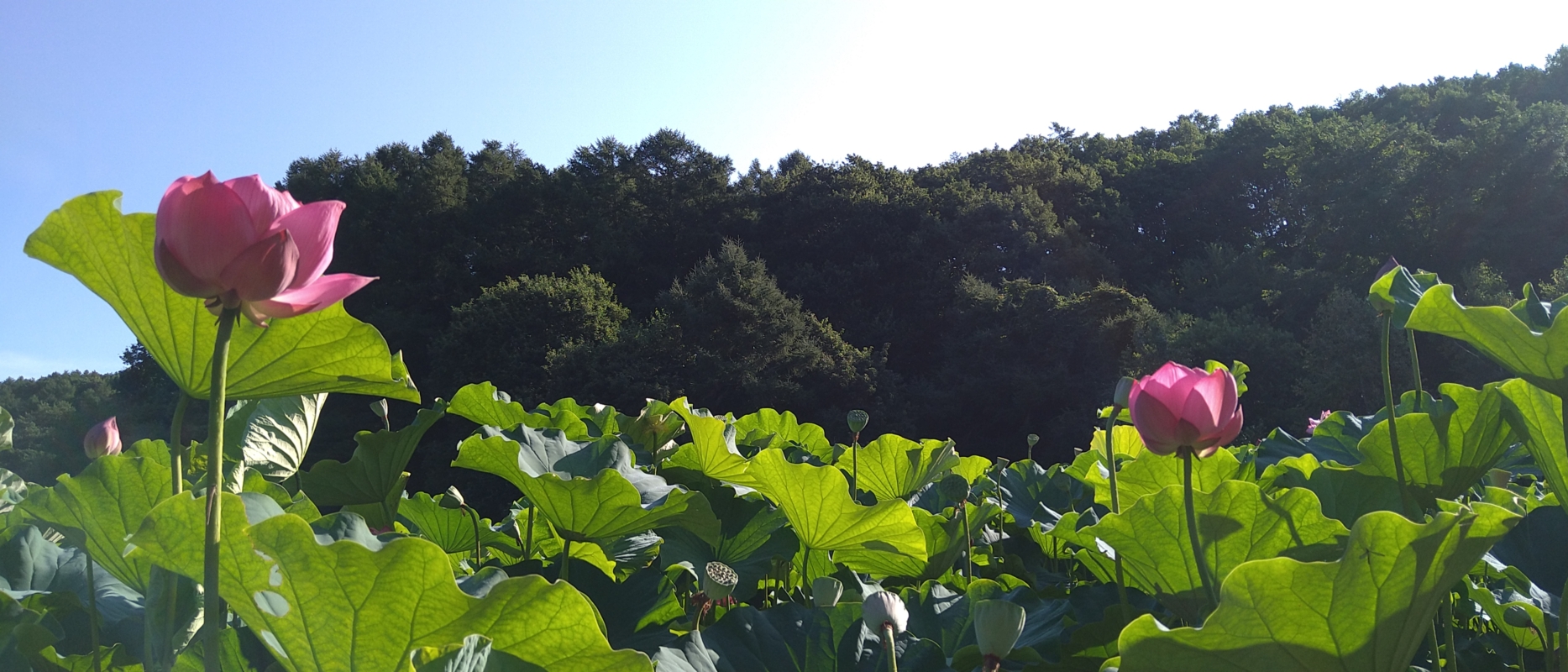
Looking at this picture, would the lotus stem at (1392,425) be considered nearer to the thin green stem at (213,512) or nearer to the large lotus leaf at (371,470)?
the thin green stem at (213,512)

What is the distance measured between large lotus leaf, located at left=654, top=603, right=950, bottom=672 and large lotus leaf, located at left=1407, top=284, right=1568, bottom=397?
44 centimetres

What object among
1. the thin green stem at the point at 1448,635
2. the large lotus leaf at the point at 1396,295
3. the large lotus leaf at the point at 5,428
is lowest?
the thin green stem at the point at 1448,635

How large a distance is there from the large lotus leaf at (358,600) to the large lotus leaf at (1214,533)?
1.28 ft

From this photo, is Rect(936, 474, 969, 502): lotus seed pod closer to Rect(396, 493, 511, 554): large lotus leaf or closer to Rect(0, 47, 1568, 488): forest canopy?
Rect(396, 493, 511, 554): large lotus leaf

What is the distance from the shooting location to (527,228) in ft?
49.4

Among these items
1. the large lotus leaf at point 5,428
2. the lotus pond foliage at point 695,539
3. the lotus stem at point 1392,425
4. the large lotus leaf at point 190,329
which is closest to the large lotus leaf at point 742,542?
the lotus pond foliage at point 695,539

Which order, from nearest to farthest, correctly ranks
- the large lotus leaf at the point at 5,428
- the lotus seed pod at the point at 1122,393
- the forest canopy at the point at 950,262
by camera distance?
the lotus seed pod at the point at 1122,393 < the large lotus leaf at the point at 5,428 < the forest canopy at the point at 950,262

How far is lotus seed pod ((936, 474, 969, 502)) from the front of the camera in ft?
3.35

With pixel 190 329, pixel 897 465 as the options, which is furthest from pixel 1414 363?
pixel 190 329

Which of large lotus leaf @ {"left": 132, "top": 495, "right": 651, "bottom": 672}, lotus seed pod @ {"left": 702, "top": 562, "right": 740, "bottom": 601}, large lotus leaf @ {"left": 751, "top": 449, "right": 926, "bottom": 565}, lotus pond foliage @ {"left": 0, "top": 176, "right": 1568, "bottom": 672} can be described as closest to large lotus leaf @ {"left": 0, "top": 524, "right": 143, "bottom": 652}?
lotus pond foliage @ {"left": 0, "top": 176, "right": 1568, "bottom": 672}

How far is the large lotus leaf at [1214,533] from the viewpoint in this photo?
0.67 m

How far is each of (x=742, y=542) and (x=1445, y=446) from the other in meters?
0.70

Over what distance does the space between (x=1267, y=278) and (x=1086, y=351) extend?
3209mm

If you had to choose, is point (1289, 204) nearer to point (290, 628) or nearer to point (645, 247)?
point (645, 247)
